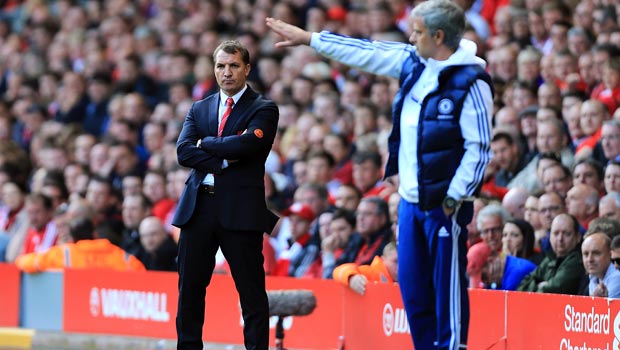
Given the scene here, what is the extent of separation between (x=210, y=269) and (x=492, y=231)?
129 inches

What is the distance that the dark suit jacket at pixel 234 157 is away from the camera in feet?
29.5

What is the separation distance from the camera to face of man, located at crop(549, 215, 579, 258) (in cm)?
1108

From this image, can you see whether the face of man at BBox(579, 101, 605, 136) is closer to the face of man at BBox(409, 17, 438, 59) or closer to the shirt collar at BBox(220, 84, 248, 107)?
the shirt collar at BBox(220, 84, 248, 107)

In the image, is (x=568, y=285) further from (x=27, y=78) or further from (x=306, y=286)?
(x=27, y=78)

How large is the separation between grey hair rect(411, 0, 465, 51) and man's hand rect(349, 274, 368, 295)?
3.28 meters

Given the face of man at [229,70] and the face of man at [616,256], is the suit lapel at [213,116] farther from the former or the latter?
the face of man at [616,256]

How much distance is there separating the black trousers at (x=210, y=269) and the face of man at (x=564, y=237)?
2.98 meters

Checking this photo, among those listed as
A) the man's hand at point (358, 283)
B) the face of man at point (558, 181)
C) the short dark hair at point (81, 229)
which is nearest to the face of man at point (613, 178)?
the face of man at point (558, 181)

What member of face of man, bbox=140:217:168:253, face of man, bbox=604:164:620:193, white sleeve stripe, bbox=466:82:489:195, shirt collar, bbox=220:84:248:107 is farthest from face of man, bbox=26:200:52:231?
white sleeve stripe, bbox=466:82:489:195

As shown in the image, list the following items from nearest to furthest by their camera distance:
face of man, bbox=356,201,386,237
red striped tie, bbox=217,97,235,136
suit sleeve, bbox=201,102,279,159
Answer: suit sleeve, bbox=201,102,279,159
red striped tie, bbox=217,97,235,136
face of man, bbox=356,201,386,237

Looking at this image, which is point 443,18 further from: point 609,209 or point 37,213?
point 37,213

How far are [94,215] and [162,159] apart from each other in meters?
1.36

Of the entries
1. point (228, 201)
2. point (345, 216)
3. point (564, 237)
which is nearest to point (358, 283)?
point (564, 237)

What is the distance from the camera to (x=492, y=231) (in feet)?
38.1
